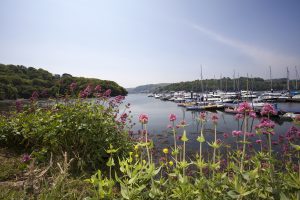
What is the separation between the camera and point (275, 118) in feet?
113

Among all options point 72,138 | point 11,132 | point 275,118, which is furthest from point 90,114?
point 275,118

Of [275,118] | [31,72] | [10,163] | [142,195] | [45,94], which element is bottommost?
[275,118]

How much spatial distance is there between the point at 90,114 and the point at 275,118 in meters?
37.5

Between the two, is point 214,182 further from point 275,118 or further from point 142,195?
point 275,118

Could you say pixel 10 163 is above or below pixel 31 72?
below

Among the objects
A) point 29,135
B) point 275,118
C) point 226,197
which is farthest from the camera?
point 275,118

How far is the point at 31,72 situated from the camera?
100312 millimetres

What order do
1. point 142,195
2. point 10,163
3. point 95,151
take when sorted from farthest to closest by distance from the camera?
point 95,151 < point 10,163 < point 142,195

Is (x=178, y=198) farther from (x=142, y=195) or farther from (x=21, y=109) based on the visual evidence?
(x=21, y=109)

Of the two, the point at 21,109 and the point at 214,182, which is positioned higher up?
the point at 21,109

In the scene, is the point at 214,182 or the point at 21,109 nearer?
the point at 214,182

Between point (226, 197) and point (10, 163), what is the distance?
166 inches

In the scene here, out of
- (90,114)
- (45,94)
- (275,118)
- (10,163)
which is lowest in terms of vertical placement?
(275,118)

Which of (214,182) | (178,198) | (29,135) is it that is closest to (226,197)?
(214,182)
